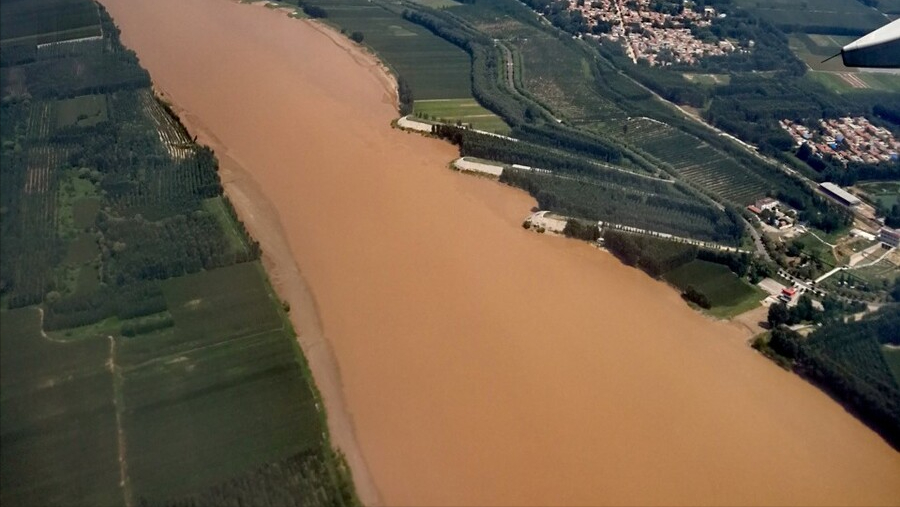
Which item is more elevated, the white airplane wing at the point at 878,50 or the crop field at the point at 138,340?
the white airplane wing at the point at 878,50

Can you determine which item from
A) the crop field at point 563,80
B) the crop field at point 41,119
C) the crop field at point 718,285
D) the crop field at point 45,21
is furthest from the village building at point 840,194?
the crop field at point 45,21

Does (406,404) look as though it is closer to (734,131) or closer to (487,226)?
(487,226)

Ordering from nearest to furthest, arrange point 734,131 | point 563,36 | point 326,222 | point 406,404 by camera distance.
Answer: point 406,404 < point 326,222 < point 734,131 < point 563,36

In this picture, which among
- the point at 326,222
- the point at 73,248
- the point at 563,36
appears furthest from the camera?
the point at 563,36

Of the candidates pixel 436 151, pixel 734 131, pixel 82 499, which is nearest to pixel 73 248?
pixel 82 499

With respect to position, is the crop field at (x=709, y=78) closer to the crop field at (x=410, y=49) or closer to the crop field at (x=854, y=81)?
the crop field at (x=854, y=81)
